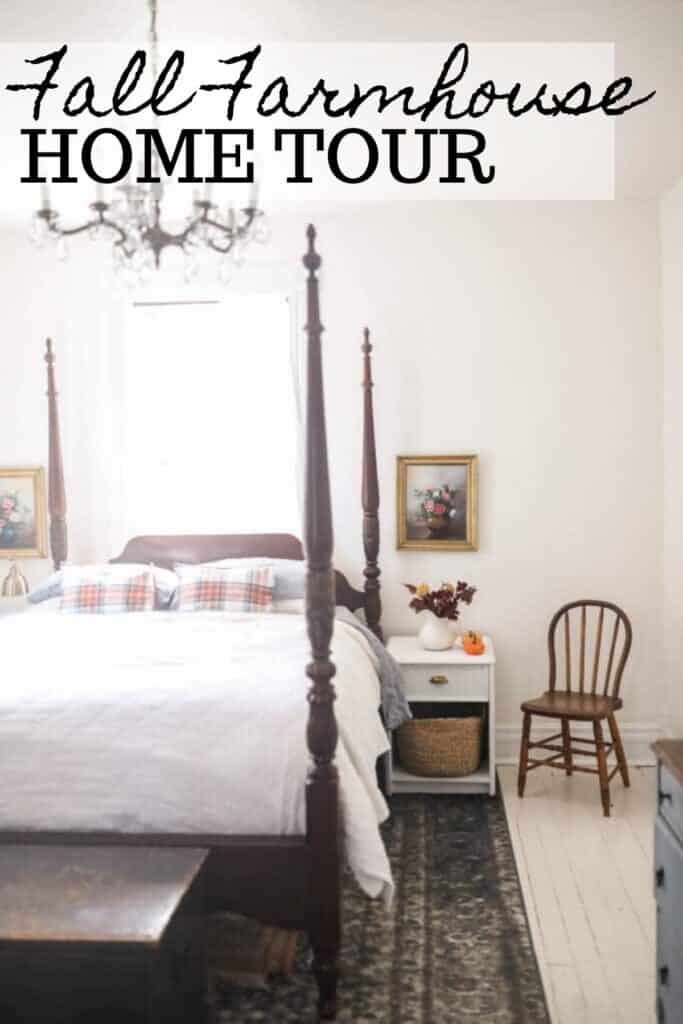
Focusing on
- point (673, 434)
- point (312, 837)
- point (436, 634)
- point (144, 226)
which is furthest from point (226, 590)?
point (673, 434)

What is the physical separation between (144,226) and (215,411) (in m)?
2.13

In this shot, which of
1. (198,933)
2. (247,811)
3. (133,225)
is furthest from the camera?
(133,225)

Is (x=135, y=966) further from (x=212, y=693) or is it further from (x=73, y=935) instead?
(x=212, y=693)

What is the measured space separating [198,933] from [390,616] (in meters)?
2.80

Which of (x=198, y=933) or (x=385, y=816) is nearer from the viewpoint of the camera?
(x=198, y=933)

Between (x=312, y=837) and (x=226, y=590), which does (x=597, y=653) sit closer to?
(x=226, y=590)

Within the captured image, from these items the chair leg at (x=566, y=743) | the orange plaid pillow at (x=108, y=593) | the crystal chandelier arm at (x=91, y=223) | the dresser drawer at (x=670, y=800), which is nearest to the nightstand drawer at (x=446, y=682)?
the chair leg at (x=566, y=743)

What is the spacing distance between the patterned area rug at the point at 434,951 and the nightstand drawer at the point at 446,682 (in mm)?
668

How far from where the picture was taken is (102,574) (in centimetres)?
481

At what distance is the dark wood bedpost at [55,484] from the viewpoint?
5.13m

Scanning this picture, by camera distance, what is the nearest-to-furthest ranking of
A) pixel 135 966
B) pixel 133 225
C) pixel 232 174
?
pixel 135 966, pixel 133 225, pixel 232 174

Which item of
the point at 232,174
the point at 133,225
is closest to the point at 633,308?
the point at 232,174

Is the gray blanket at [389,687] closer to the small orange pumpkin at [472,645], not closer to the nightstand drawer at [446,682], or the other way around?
the nightstand drawer at [446,682]

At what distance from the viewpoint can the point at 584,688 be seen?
5285 mm
